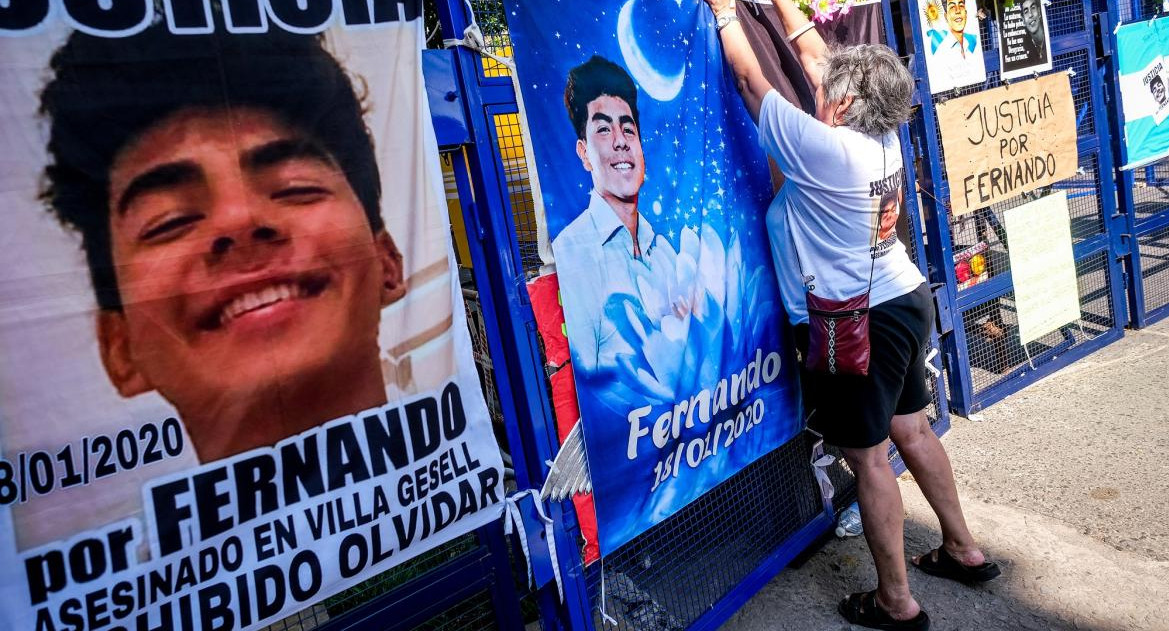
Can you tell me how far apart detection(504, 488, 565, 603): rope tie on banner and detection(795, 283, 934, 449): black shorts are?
1196 millimetres

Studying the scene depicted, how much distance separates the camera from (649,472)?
8.75 feet

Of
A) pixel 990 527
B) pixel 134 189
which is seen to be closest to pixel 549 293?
pixel 134 189

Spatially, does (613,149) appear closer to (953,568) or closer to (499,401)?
(499,401)

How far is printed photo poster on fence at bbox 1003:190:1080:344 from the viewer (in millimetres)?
4836

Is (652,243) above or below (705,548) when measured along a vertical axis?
above

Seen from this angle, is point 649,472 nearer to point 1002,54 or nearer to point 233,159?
point 233,159

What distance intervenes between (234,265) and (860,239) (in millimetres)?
2141

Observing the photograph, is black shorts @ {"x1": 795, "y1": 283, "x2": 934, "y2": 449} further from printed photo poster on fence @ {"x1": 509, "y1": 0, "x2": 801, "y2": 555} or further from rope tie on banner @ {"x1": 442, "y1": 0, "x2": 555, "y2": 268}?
rope tie on banner @ {"x1": 442, "y1": 0, "x2": 555, "y2": 268}

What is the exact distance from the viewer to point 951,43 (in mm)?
4391

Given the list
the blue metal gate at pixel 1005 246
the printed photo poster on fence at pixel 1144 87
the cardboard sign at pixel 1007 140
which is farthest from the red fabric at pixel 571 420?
the printed photo poster on fence at pixel 1144 87

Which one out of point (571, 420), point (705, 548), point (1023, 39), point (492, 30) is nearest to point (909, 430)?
point (705, 548)

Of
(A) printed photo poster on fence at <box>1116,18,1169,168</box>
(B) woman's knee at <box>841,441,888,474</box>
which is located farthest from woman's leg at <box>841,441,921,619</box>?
(A) printed photo poster on fence at <box>1116,18,1169,168</box>

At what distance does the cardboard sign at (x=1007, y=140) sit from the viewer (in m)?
4.45

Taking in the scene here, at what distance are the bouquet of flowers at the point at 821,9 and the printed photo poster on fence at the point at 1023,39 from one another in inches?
67.9
